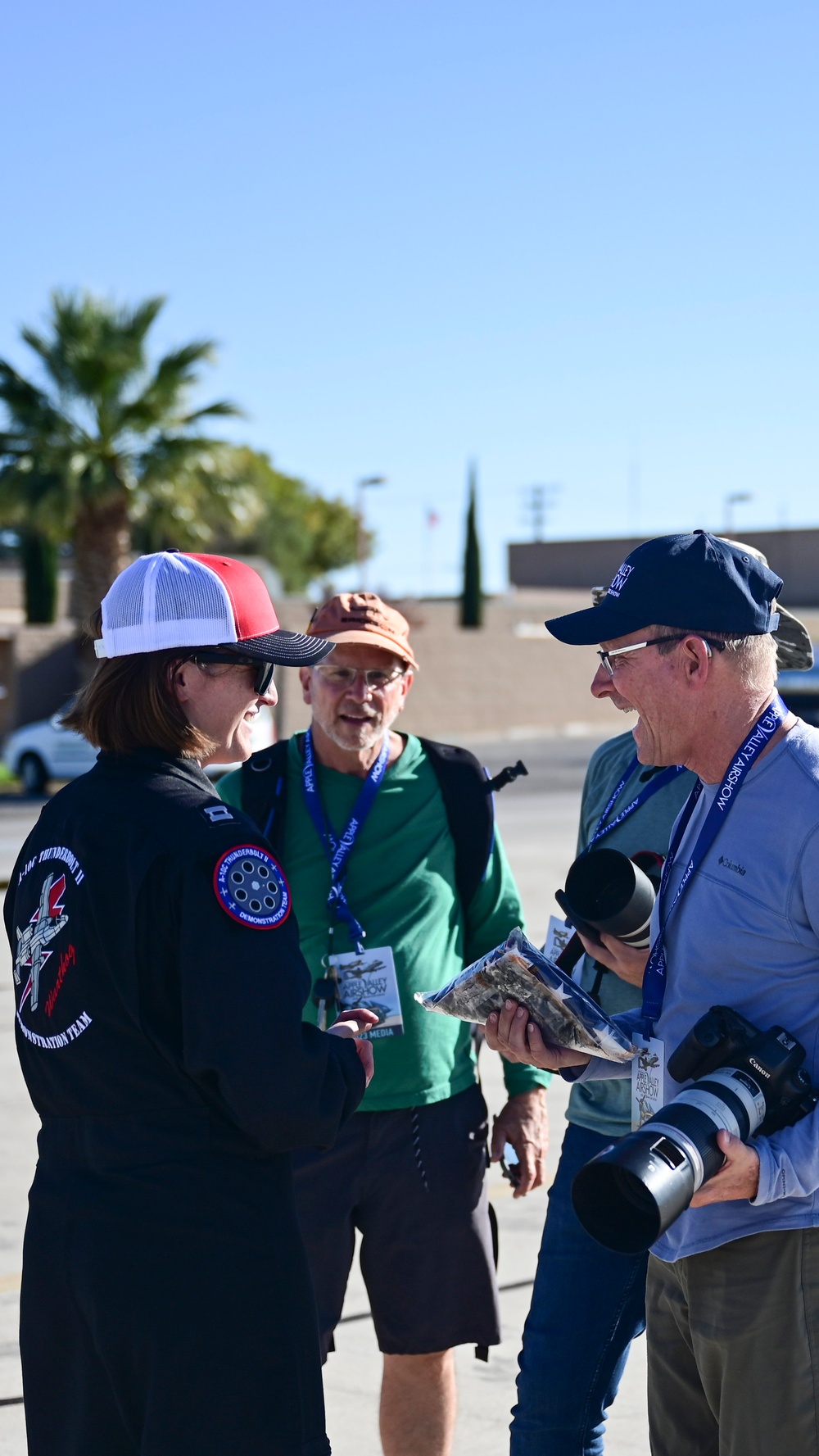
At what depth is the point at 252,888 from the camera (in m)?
2.13

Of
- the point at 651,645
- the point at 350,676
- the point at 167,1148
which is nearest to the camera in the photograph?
the point at 167,1148

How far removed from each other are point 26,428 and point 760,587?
2518 cm

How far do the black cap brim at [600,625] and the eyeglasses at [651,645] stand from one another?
2 centimetres

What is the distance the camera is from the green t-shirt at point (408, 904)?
3402 millimetres

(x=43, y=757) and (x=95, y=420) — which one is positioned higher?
(x=95, y=420)

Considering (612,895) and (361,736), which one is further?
(361,736)

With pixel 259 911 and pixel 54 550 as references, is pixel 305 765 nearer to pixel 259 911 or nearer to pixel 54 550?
pixel 259 911

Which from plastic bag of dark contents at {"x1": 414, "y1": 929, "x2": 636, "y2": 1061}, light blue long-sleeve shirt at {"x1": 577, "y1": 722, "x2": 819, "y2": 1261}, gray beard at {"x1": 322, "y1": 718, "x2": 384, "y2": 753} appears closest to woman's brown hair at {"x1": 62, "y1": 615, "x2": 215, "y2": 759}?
plastic bag of dark contents at {"x1": 414, "y1": 929, "x2": 636, "y2": 1061}

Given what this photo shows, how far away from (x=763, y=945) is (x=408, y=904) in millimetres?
1435

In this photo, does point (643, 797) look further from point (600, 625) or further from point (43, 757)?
point (43, 757)

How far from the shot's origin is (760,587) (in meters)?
2.35

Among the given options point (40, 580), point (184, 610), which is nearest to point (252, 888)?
point (184, 610)

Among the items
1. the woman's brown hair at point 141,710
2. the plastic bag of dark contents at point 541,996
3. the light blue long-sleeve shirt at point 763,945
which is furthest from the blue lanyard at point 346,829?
the light blue long-sleeve shirt at point 763,945

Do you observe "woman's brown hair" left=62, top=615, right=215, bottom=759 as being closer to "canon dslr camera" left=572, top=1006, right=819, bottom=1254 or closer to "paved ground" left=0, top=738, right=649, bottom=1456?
"canon dslr camera" left=572, top=1006, right=819, bottom=1254
